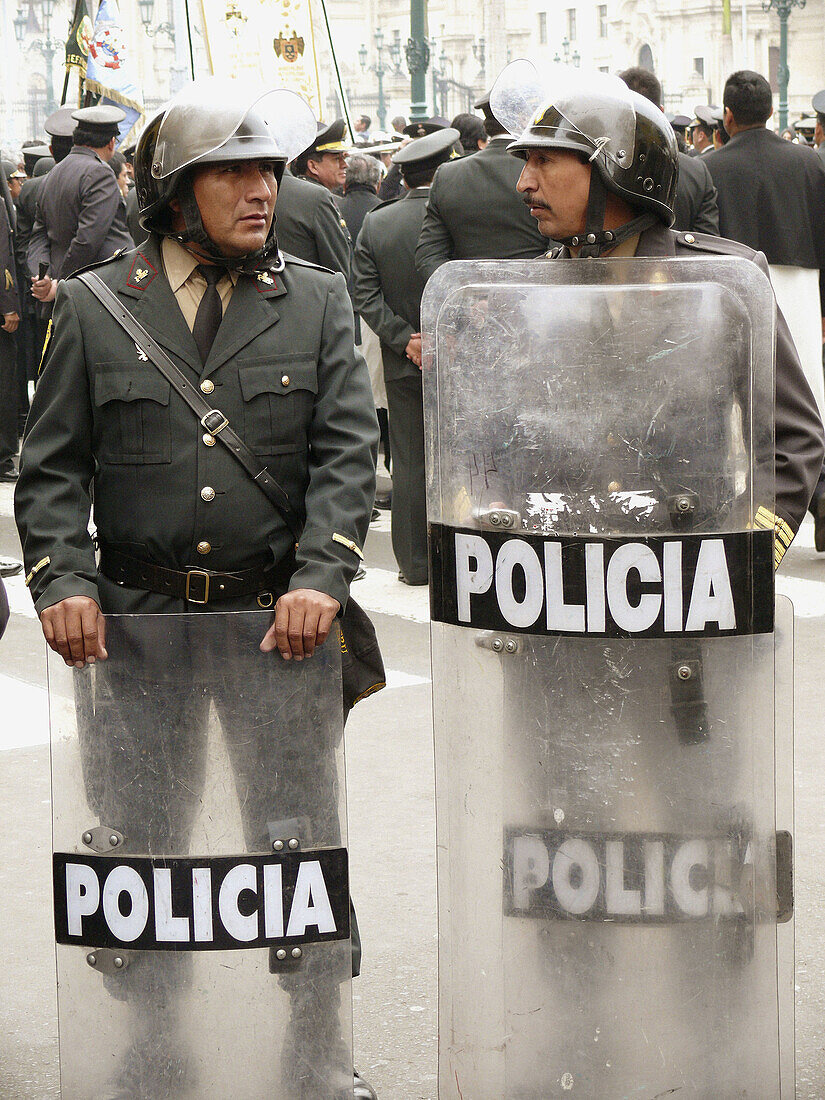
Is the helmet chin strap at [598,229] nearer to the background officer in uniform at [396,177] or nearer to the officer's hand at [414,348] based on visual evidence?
the officer's hand at [414,348]

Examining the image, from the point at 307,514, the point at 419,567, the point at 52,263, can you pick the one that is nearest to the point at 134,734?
the point at 307,514

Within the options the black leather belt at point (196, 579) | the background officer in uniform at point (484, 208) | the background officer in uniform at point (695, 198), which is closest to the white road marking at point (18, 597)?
the background officer in uniform at point (484, 208)

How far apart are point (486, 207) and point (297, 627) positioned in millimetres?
4102

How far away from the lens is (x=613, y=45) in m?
87.1

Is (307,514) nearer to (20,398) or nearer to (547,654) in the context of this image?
A: (547,654)

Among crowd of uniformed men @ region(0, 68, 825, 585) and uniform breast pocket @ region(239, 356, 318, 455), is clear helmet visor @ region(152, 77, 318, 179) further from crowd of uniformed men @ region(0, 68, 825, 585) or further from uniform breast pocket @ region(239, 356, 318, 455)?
crowd of uniformed men @ region(0, 68, 825, 585)

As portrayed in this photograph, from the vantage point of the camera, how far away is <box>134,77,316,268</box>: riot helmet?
2684 millimetres

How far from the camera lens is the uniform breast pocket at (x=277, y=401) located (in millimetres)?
2766

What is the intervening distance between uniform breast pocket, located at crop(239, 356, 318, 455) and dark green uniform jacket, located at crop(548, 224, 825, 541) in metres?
0.62

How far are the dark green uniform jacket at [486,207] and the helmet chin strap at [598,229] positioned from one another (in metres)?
3.56

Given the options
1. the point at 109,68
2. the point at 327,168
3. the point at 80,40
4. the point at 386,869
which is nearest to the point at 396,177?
the point at 109,68

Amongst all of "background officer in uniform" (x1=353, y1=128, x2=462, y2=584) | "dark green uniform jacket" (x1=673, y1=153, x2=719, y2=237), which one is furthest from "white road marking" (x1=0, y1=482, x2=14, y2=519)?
"dark green uniform jacket" (x1=673, y1=153, x2=719, y2=237)

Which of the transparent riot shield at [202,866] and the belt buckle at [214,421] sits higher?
the belt buckle at [214,421]

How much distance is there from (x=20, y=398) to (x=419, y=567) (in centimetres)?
419
